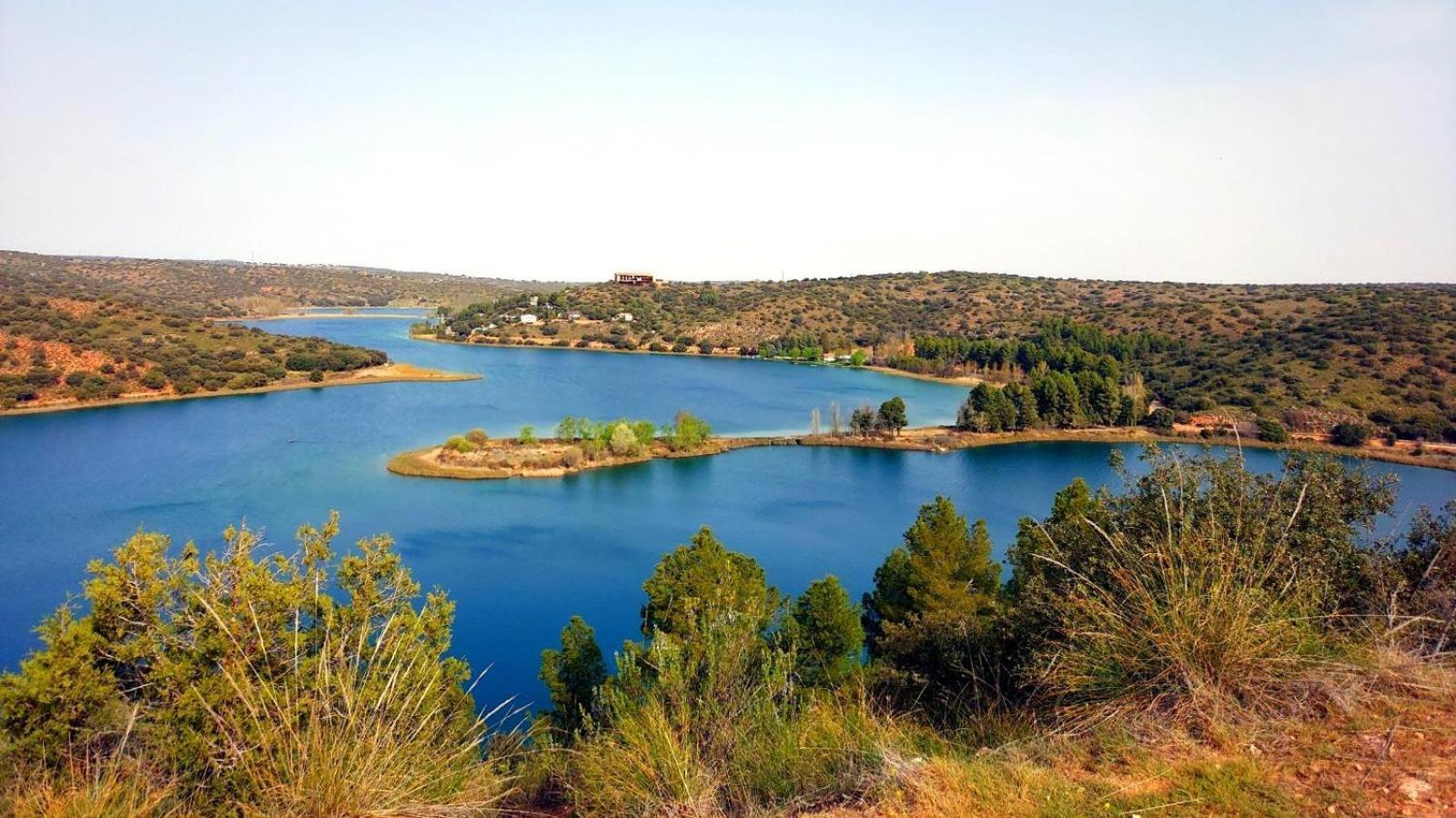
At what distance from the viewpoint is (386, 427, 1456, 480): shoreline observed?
45.2m

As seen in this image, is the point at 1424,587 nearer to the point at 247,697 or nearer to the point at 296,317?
the point at 247,697

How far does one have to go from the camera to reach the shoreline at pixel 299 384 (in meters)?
58.2

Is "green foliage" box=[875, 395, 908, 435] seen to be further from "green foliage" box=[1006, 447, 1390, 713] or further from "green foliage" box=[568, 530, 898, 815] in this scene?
"green foliage" box=[568, 530, 898, 815]

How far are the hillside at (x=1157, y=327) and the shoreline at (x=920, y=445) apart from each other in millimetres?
4245

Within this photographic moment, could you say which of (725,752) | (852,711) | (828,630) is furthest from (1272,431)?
(725,752)

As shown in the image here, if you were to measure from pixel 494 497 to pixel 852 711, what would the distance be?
38.0m

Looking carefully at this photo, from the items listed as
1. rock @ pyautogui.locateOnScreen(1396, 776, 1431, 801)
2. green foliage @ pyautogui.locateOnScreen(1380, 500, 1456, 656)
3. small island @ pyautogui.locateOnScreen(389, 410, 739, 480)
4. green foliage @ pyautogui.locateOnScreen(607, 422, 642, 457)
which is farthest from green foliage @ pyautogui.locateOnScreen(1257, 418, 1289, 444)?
rock @ pyautogui.locateOnScreen(1396, 776, 1431, 801)

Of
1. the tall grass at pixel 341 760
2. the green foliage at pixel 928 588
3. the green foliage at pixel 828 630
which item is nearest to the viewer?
the tall grass at pixel 341 760

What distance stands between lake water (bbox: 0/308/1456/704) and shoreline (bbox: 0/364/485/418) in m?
1.61

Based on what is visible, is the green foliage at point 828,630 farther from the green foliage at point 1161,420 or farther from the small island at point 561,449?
the green foliage at point 1161,420

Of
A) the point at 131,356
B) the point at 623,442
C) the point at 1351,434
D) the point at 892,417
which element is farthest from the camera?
the point at 131,356

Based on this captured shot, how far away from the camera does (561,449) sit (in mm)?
48469

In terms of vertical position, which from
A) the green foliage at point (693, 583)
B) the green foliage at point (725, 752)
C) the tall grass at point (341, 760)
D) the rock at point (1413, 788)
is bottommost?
the green foliage at point (693, 583)

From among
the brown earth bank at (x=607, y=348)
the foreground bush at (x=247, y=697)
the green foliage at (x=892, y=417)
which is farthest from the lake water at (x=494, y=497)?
the brown earth bank at (x=607, y=348)
